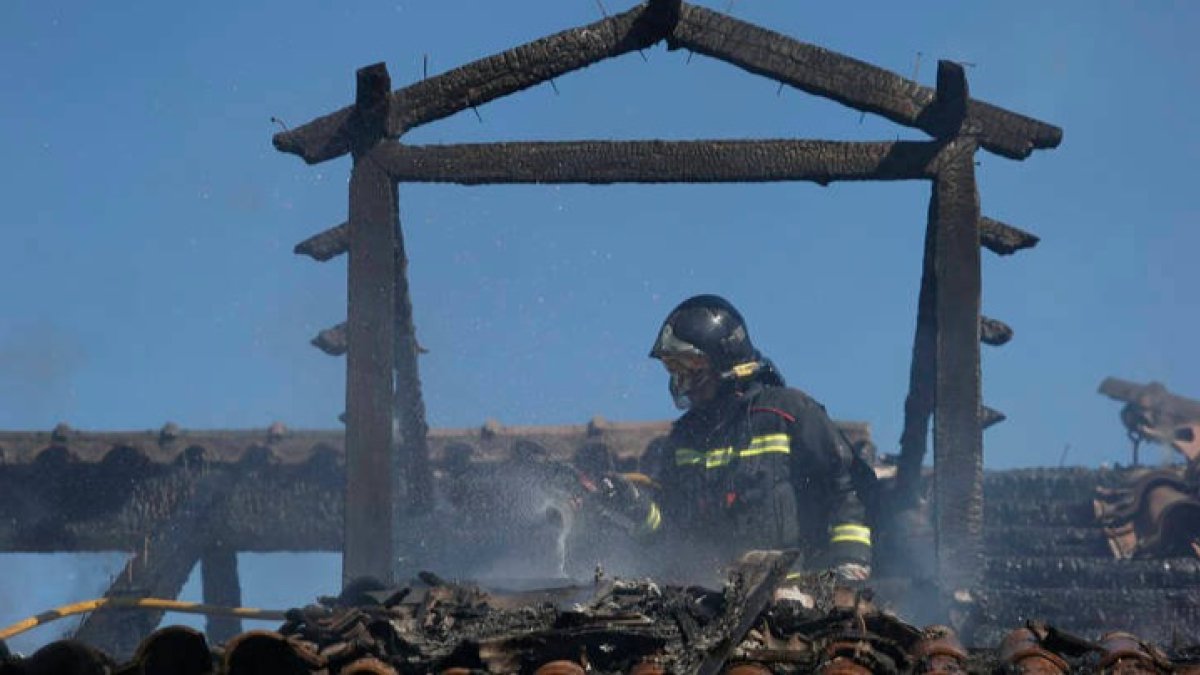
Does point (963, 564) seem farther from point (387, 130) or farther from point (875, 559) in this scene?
point (387, 130)

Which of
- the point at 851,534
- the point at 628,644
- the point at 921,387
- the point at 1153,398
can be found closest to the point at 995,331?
the point at 921,387

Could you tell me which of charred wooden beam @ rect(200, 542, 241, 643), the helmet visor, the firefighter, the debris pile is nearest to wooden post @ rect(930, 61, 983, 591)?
the firefighter

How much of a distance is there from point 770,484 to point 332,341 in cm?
313

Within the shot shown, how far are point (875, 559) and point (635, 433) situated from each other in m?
2.63

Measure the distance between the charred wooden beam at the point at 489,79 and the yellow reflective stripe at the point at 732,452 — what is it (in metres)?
2.81

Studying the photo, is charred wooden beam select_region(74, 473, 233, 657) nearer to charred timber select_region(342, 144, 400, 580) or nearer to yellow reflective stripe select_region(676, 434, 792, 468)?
charred timber select_region(342, 144, 400, 580)

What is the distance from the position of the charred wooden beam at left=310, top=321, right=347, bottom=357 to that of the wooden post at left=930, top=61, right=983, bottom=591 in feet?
13.0

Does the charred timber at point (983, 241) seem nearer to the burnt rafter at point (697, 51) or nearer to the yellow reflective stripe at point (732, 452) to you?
the burnt rafter at point (697, 51)

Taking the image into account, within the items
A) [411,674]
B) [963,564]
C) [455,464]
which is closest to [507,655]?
[411,674]

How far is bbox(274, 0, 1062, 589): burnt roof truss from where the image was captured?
860 cm

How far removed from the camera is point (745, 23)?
8672mm

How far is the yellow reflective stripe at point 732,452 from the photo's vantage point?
9641 millimetres

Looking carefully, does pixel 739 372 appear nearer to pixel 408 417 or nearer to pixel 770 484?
pixel 770 484

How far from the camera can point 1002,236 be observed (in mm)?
8914
